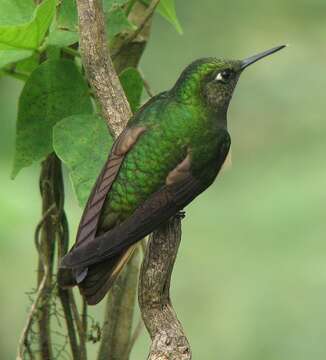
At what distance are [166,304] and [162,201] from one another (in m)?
0.23

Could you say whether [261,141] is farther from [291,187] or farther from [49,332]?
[49,332]

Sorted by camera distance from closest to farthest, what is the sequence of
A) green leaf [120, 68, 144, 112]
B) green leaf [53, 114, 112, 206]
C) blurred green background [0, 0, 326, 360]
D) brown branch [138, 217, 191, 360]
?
brown branch [138, 217, 191, 360] → green leaf [53, 114, 112, 206] → green leaf [120, 68, 144, 112] → blurred green background [0, 0, 326, 360]

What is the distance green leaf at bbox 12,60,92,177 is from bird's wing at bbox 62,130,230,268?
34 cm

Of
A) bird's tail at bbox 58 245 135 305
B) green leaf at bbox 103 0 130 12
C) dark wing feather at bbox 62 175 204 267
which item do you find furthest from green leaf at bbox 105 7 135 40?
bird's tail at bbox 58 245 135 305

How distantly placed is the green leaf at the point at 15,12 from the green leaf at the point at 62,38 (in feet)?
0.32

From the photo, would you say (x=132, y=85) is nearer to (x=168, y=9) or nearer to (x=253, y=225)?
(x=168, y=9)

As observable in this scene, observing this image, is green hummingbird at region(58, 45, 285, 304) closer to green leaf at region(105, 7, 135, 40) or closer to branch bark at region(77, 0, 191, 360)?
branch bark at region(77, 0, 191, 360)

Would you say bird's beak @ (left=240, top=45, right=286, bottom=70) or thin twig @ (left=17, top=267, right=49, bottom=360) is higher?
bird's beak @ (left=240, top=45, right=286, bottom=70)

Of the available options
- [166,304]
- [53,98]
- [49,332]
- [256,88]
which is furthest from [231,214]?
[166,304]

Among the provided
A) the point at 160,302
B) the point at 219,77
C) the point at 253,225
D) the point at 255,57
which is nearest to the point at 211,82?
the point at 219,77

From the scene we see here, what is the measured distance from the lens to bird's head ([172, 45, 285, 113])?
2258 mm

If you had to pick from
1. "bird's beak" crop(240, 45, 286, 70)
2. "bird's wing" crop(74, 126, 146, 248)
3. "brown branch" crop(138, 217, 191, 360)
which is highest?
"bird's beak" crop(240, 45, 286, 70)

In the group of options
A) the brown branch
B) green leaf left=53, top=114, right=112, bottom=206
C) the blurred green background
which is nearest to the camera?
the brown branch

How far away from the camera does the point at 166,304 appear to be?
6.31 feet
